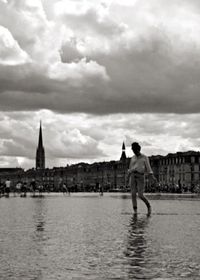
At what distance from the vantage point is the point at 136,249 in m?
8.30

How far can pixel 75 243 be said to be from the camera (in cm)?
915

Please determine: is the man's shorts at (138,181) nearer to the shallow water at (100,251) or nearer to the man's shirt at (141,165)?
the man's shirt at (141,165)

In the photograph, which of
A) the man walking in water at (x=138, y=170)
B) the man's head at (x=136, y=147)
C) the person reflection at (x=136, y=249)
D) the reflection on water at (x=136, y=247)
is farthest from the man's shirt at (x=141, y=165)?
the person reflection at (x=136, y=249)

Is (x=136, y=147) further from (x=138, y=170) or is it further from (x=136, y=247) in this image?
(x=136, y=247)

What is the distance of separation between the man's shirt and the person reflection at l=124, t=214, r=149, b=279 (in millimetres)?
4157

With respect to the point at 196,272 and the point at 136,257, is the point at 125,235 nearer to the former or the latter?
the point at 136,257

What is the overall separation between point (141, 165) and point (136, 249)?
829 cm

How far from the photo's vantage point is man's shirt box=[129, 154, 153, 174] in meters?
16.5

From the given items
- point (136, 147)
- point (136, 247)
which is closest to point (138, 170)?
point (136, 147)

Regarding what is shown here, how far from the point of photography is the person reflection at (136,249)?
667 cm

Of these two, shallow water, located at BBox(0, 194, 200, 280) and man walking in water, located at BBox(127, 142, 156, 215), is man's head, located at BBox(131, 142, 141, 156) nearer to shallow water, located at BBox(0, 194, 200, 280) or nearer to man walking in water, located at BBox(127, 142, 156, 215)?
man walking in water, located at BBox(127, 142, 156, 215)

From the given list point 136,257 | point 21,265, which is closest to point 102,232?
point 136,257

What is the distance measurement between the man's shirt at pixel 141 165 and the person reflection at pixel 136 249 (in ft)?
13.6

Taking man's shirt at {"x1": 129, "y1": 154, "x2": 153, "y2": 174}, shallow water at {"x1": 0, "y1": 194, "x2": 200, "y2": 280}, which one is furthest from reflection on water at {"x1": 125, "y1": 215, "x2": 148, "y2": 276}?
man's shirt at {"x1": 129, "y1": 154, "x2": 153, "y2": 174}
